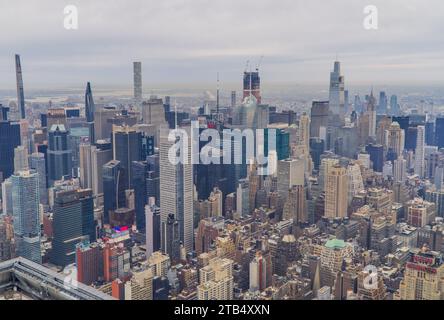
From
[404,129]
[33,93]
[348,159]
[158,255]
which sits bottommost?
[158,255]

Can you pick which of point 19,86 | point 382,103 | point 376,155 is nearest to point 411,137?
point 376,155

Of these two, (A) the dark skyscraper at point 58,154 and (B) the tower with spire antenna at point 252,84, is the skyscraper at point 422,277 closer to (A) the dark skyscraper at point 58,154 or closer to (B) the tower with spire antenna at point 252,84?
(B) the tower with spire antenna at point 252,84

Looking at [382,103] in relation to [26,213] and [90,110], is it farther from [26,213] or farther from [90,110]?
[26,213]

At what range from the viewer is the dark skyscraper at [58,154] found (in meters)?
6.12

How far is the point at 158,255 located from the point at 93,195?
2029 millimetres

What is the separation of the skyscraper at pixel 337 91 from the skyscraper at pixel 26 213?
11.1 ft

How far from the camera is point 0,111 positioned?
5863mm

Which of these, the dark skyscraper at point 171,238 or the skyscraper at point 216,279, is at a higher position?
the skyscraper at point 216,279

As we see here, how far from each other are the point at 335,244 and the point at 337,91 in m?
1.71

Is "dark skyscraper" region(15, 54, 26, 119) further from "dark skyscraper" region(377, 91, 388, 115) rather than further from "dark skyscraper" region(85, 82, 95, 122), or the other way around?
"dark skyscraper" region(377, 91, 388, 115)

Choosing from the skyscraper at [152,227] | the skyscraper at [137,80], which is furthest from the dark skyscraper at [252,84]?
the skyscraper at [152,227]
